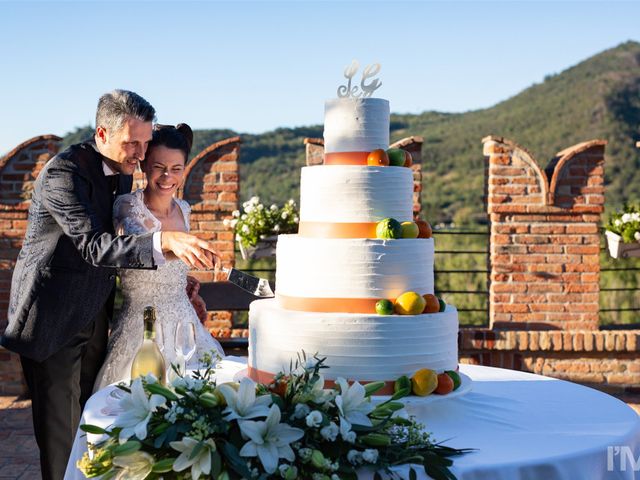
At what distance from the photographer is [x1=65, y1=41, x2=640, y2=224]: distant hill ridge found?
3438 centimetres

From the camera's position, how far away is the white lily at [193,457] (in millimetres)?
2475

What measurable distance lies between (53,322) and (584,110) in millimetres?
38242

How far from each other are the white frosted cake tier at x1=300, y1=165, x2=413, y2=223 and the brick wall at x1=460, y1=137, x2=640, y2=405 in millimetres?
4814

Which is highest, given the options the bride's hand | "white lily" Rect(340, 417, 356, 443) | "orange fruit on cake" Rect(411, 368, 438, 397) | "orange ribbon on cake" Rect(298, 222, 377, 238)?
"orange ribbon on cake" Rect(298, 222, 377, 238)

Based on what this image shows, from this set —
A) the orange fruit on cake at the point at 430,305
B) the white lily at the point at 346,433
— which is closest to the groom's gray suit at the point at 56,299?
the orange fruit on cake at the point at 430,305

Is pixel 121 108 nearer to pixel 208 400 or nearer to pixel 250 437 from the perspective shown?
pixel 208 400

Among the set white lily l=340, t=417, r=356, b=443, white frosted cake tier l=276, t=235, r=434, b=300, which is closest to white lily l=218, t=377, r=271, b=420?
white lily l=340, t=417, r=356, b=443

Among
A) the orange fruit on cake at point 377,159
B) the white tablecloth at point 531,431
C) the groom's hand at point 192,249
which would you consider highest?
the orange fruit on cake at point 377,159

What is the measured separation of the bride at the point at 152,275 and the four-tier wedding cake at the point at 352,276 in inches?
34.4

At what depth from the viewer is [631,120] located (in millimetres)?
37875

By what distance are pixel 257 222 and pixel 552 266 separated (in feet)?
9.07

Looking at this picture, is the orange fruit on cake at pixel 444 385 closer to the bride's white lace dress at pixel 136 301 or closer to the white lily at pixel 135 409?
the white lily at pixel 135 409

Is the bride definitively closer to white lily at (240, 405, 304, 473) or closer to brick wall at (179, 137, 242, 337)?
white lily at (240, 405, 304, 473)

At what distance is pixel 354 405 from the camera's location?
272 cm
